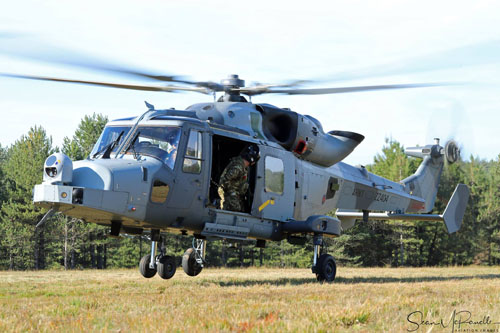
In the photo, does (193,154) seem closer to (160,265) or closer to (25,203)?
(160,265)

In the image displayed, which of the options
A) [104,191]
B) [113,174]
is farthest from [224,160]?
[104,191]

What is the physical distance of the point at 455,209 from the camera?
17109mm

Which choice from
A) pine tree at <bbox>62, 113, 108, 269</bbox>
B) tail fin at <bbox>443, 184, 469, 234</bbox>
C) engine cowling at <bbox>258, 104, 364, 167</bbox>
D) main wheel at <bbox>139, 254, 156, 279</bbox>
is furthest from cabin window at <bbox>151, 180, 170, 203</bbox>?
pine tree at <bbox>62, 113, 108, 269</bbox>

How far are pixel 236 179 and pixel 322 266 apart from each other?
263 cm

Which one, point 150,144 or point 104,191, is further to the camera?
point 150,144

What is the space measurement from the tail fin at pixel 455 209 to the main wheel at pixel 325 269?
5.31 metres

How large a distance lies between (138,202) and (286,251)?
42.5 m

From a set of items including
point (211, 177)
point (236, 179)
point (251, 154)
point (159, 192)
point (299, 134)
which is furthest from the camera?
point (299, 134)

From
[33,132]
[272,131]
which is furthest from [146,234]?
[33,132]

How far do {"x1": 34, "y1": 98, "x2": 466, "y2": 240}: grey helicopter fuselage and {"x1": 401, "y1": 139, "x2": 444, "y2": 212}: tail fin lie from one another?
327 cm

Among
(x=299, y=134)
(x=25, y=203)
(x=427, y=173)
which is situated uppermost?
(x=299, y=134)

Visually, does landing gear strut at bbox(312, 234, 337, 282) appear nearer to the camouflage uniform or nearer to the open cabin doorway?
the open cabin doorway

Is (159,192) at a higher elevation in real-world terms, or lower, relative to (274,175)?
lower

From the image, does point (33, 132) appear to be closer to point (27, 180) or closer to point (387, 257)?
point (27, 180)
